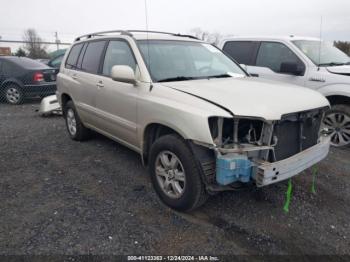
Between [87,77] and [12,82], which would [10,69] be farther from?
[87,77]

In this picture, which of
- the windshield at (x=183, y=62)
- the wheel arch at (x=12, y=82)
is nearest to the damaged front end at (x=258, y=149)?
the windshield at (x=183, y=62)

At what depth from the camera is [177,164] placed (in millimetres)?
3158

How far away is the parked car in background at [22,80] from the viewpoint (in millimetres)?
9539

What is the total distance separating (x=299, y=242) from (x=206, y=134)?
1.34 m

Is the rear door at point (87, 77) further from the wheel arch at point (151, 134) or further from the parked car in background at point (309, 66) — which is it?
the parked car in background at point (309, 66)

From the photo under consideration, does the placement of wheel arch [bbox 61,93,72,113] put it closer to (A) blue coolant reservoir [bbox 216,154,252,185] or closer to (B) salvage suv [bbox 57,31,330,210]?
(B) salvage suv [bbox 57,31,330,210]

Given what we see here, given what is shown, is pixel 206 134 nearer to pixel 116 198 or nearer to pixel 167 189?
pixel 167 189

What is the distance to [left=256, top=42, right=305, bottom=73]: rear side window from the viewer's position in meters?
5.76

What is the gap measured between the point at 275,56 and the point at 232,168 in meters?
4.11

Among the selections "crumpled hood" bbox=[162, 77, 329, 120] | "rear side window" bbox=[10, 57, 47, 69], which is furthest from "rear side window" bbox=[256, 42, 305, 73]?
"rear side window" bbox=[10, 57, 47, 69]

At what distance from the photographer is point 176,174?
3195 mm

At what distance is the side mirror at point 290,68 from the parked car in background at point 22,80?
7.28m

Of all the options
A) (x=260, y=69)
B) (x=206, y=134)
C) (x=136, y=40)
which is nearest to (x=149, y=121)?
(x=206, y=134)

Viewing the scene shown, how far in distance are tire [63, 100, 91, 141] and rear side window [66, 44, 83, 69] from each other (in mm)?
659
